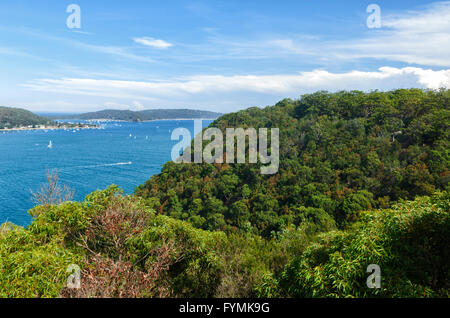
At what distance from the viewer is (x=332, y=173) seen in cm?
3119

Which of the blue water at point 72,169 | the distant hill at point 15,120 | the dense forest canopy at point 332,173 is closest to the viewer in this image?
the dense forest canopy at point 332,173

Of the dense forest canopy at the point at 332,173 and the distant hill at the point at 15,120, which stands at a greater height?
the distant hill at the point at 15,120

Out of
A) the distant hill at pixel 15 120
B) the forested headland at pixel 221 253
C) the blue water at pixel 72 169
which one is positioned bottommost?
the blue water at pixel 72 169

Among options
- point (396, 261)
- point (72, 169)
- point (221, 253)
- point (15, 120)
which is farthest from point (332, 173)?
point (15, 120)

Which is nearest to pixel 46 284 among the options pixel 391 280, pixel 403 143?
pixel 391 280

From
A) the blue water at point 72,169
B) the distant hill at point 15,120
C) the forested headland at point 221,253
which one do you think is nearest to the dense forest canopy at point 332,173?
the forested headland at point 221,253

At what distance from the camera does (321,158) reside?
35031mm

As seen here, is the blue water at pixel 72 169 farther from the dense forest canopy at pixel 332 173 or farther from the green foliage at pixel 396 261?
the green foliage at pixel 396 261

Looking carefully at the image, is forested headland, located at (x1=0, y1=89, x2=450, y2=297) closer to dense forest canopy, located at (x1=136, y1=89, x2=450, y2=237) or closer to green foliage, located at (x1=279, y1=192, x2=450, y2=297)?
green foliage, located at (x1=279, y1=192, x2=450, y2=297)

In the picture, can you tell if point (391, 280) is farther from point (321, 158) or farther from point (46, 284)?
point (321, 158)

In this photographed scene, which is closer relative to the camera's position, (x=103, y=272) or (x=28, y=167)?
(x=103, y=272)

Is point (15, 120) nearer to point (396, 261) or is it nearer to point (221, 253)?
point (221, 253)

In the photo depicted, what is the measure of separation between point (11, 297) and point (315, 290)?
5.84 metres

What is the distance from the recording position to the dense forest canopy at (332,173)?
2545cm
